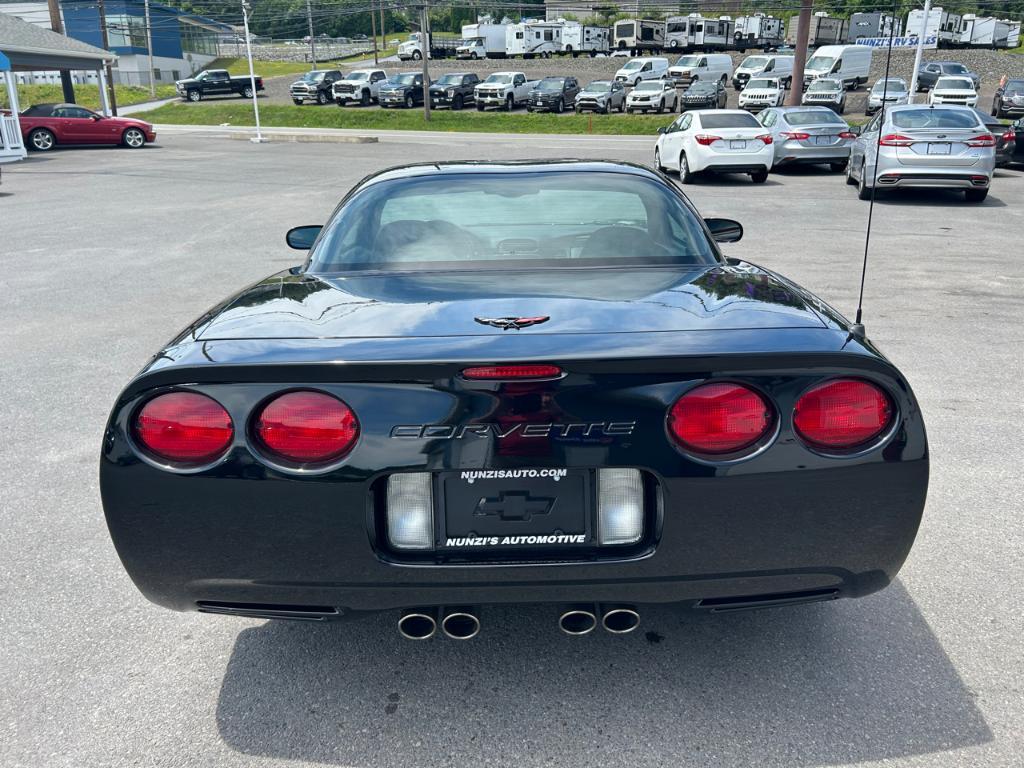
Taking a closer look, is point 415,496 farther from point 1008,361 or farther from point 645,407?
point 1008,361

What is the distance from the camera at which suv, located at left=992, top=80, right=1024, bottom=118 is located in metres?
33.4

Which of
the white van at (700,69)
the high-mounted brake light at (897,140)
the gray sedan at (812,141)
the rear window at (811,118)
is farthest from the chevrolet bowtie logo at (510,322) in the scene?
the white van at (700,69)

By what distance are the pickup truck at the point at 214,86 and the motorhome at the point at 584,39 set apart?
22845mm

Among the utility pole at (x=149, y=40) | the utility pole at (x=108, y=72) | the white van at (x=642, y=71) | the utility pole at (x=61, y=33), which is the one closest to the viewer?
the utility pole at (x=61, y=33)

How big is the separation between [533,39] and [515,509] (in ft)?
222

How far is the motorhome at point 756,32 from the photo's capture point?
64.4m

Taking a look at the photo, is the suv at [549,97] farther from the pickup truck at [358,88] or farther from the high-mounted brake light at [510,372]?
the high-mounted brake light at [510,372]

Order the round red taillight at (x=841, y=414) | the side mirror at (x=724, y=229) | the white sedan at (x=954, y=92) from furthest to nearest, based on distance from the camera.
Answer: the white sedan at (x=954, y=92) < the side mirror at (x=724, y=229) < the round red taillight at (x=841, y=414)

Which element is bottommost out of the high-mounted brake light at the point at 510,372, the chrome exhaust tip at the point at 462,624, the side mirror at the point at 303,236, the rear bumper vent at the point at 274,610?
the chrome exhaust tip at the point at 462,624

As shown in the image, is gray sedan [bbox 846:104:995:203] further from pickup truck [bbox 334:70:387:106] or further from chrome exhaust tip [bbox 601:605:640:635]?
pickup truck [bbox 334:70:387:106]

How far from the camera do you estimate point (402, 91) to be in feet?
148

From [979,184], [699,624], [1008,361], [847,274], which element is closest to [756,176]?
[979,184]

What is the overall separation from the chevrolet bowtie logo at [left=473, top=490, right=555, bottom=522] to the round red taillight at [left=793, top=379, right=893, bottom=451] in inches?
26.6

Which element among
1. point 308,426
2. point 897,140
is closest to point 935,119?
point 897,140
